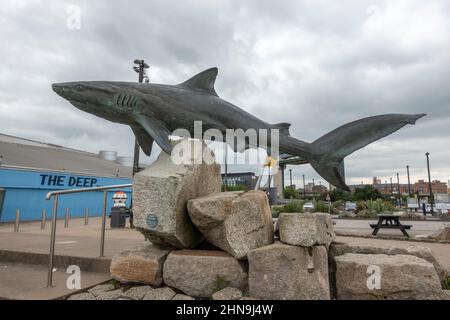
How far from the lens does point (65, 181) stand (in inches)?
629

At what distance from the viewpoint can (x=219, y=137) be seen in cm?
419

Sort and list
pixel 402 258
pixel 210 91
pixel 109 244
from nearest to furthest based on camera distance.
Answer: pixel 402 258 < pixel 210 91 < pixel 109 244

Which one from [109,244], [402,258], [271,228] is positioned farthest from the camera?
[109,244]

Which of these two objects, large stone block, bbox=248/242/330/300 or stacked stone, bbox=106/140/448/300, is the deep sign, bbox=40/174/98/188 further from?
large stone block, bbox=248/242/330/300

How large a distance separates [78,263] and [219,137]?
275 cm

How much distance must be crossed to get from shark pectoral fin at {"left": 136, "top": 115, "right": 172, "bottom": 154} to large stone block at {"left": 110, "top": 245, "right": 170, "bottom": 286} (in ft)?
4.21

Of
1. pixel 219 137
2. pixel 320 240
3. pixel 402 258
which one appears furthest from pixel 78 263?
pixel 402 258

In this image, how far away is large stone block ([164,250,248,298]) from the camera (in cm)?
353

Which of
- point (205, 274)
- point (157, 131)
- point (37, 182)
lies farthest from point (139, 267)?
point (37, 182)

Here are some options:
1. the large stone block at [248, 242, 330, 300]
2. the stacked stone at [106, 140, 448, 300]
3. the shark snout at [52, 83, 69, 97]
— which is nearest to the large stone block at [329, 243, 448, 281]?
the stacked stone at [106, 140, 448, 300]

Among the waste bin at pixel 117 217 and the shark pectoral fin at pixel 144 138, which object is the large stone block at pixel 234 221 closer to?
the shark pectoral fin at pixel 144 138

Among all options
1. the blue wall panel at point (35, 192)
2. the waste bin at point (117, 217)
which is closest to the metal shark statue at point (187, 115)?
the waste bin at point (117, 217)
